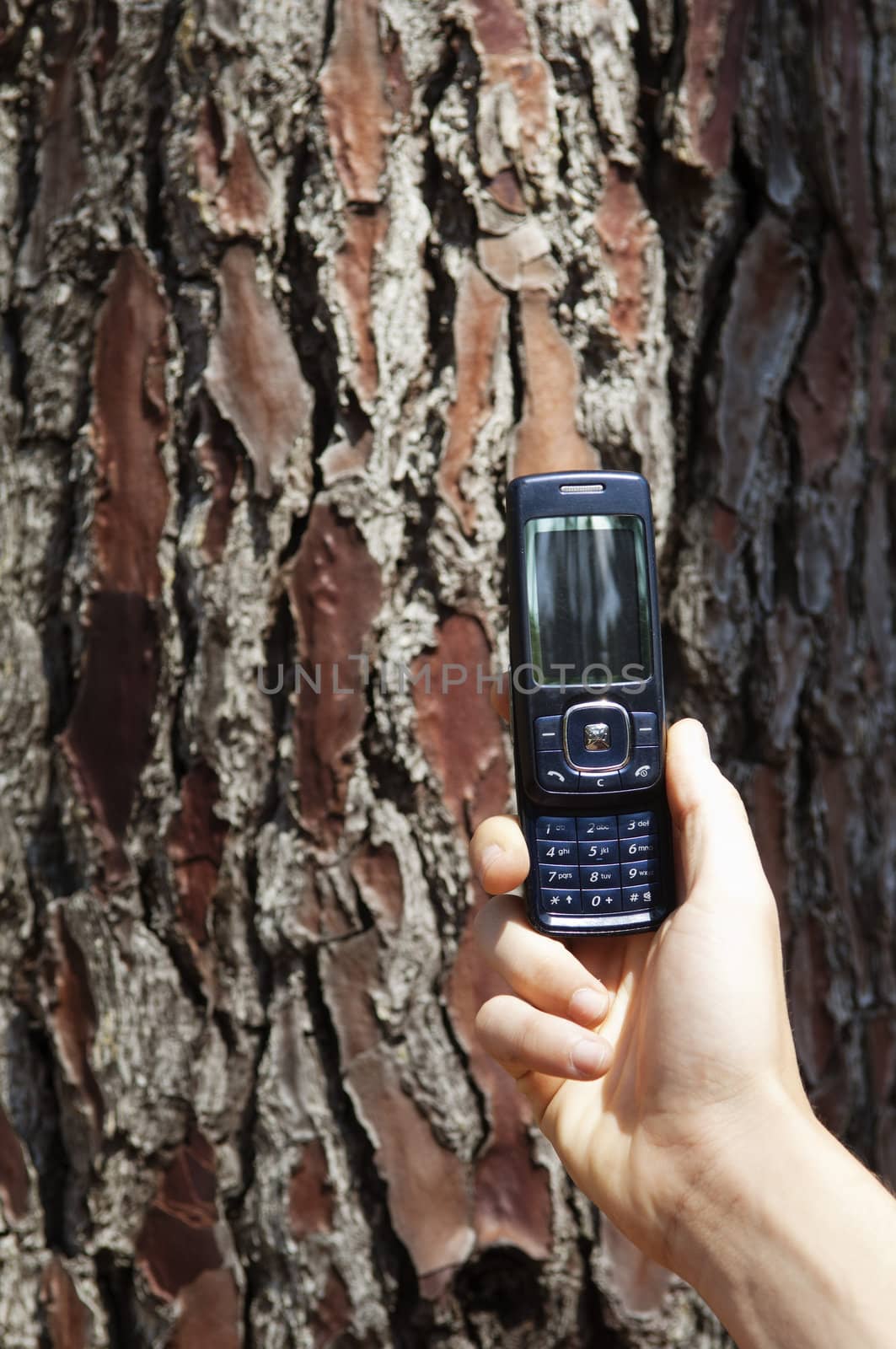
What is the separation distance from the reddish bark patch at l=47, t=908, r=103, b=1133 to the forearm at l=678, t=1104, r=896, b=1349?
61cm

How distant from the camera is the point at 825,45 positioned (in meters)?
1.20

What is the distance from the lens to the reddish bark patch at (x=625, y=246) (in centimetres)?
111

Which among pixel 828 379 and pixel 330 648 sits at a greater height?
pixel 828 379

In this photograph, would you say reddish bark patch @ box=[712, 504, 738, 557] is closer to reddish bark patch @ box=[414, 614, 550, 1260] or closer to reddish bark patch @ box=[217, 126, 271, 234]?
reddish bark patch @ box=[414, 614, 550, 1260]

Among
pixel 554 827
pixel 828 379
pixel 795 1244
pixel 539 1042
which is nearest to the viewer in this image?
pixel 795 1244

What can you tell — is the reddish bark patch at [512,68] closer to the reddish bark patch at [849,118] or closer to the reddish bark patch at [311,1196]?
the reddish bark patch at [849,118]

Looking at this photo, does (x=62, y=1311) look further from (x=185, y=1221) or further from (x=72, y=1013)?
(x=72, y=1013)

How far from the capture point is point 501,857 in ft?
3.02

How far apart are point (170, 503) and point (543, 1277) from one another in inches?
32.9

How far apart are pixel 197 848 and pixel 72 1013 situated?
230 mm

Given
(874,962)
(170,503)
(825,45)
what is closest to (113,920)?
(170,503)

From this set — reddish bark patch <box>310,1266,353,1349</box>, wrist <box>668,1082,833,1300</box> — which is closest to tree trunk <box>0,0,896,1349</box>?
reddish bark patch <box>310,1266,353,1349</box>

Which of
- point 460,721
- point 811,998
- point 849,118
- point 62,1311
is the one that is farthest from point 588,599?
point 62,1311

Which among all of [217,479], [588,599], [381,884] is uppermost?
[217,479]
